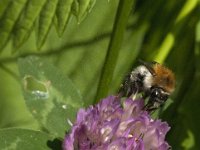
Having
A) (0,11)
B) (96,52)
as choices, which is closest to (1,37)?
(0,11)

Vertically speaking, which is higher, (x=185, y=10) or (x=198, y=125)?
(x=185, y=10)

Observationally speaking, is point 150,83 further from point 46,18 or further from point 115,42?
point 46,18

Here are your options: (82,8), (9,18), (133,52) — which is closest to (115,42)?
(82,8)

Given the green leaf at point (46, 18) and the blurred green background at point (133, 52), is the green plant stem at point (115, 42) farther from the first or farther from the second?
the blurred green background at point (133, 52)

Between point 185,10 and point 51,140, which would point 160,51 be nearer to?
point 185,10

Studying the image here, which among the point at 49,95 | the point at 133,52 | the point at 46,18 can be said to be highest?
the point at 46,18

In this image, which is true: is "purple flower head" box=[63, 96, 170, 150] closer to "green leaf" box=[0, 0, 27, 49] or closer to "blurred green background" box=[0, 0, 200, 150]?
"green leaf" box=[0, 0, 27, 49]

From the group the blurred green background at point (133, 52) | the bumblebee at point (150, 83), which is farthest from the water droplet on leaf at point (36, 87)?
the blurred green background at point (133, 52)
